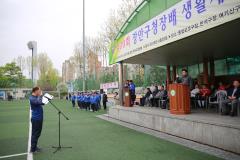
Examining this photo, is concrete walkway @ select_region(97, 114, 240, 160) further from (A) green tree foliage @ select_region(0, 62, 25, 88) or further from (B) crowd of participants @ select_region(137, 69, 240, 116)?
(A) green tree foliage @ select_region(0, 62, 25, 88)

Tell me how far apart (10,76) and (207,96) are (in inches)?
2636

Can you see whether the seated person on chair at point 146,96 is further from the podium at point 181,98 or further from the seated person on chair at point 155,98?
the podium at point 181,98

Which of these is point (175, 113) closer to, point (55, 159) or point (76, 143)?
point (76, 143)

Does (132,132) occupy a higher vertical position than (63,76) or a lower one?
lower

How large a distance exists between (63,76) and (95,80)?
175ft

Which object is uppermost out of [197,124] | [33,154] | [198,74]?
[198,74]

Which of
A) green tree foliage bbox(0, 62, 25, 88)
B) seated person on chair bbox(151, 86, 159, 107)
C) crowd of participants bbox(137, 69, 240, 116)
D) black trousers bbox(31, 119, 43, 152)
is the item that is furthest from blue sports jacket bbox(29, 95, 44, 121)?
green tree foliage bbox(0, 62, 25, 88)

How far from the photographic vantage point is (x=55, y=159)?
6051 millimetres

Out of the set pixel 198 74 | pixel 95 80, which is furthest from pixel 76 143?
pixel 95 80

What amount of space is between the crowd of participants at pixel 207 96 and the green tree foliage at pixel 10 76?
198 ft

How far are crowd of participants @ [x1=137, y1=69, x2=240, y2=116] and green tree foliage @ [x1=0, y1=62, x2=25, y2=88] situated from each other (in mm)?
60498

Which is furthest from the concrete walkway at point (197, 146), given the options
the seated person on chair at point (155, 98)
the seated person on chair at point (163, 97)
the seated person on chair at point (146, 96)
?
the seated person on chair at point (146, 96)

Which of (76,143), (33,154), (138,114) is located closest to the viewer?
(33,154)

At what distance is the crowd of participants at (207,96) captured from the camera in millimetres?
8259
